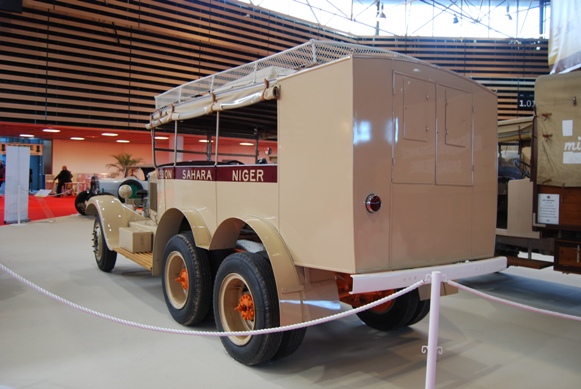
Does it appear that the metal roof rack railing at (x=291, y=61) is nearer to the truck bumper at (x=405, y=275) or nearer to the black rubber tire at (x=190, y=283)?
the truck bumper at (x=405, y=275)

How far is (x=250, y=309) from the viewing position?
3570 mm

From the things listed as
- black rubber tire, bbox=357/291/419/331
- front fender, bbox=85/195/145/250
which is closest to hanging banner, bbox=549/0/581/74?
black rubber tire, bbox=357/291/419/331

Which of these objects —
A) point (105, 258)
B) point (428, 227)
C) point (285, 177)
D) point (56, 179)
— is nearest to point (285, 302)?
point (285, 177)

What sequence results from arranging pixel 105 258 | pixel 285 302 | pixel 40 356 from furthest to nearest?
pixel 105 258 < pixel 40 356 < pixel 285 302

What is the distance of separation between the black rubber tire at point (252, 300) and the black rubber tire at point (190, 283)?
45cm

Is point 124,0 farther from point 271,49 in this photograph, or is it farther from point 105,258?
point 105,258

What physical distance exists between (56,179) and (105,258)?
15176 mm

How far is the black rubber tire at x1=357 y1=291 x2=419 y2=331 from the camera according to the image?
167 inches

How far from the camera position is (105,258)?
6.93m

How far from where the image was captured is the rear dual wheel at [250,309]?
328cm

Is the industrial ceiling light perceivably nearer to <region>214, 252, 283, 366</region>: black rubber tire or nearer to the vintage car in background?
the vintage car in background

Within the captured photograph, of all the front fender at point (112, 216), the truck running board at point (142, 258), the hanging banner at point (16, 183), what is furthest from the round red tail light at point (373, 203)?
the hanging banner at point (16, 183)

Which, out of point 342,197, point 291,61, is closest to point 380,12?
point 291,61

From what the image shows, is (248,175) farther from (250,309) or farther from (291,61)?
(250,309)
